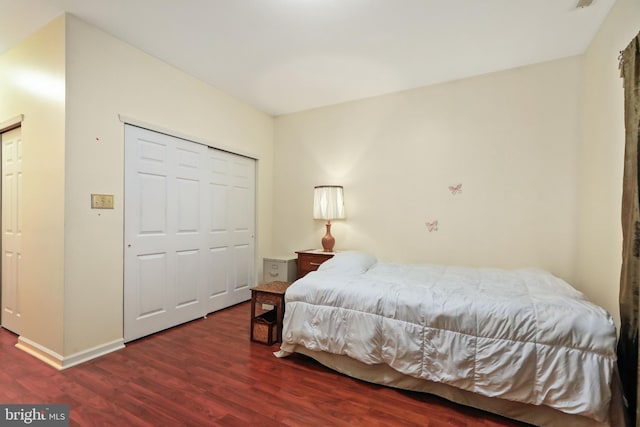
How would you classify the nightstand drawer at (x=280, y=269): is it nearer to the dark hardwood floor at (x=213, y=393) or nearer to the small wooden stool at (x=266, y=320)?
the small wooden stool at (x=266, y=320)

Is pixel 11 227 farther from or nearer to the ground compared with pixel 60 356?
farther from the ground

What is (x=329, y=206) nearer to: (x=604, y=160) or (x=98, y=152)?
(x=98, y=152)

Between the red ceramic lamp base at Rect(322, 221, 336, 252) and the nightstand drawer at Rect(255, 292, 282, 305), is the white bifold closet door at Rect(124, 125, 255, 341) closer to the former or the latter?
the nightstand drawer at Rect(255, 292, 282, 305)

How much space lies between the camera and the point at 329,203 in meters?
3.61

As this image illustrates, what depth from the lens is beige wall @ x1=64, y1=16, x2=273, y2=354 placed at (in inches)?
86.2

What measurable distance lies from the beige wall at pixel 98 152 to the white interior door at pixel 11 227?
86 cm

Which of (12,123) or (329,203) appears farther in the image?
(329,203)

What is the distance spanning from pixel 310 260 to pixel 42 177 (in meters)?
2.52

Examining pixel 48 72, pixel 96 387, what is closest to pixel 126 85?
pixel 48 72

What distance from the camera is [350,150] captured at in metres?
3.78

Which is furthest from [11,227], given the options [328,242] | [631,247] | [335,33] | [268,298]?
[631,247]

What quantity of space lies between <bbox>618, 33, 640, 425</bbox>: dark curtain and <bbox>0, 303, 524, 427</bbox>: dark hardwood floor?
66cm

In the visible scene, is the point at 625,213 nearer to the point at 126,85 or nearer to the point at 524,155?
the point at 524,155

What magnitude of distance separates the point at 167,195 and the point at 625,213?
3.48 metres
